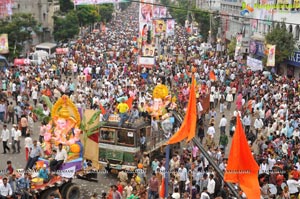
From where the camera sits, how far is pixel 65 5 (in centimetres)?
6712

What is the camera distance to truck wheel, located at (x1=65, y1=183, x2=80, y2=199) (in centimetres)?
1452

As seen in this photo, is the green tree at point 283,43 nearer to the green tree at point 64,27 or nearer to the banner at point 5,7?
the banner at point 5,7

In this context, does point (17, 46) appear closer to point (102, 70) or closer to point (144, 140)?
point (102, 70)

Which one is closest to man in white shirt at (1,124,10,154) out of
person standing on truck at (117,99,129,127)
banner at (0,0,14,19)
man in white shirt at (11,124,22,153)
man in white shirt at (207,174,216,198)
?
man in white shirt at (11,124,22,153)

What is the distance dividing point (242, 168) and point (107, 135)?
9.45m

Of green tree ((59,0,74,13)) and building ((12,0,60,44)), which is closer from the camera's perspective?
building ((12,0,60,44))

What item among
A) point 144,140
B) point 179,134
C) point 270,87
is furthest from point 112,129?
point 270,87

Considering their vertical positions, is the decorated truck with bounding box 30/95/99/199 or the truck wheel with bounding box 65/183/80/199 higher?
the decorated truck with bounding box 30/95/99/199

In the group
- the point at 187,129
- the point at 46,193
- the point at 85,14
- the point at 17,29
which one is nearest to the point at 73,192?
the point at 46,193

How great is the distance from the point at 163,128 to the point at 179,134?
8007 mm

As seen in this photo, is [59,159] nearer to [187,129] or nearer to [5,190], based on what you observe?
[5,190]

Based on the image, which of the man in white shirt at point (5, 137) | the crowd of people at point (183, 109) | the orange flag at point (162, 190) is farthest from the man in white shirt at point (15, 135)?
the orange flag at point (162, 190)

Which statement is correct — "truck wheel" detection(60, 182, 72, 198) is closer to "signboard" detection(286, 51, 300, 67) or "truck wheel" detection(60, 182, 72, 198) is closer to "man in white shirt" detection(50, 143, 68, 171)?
"man in white shirt" detection(50, 143, 68, 171)

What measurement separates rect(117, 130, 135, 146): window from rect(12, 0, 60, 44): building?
130 ft
